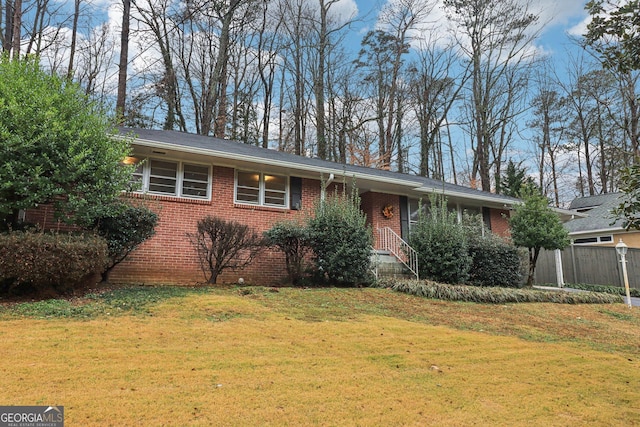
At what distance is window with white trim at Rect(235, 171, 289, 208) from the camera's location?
402 inches

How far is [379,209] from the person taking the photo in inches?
487

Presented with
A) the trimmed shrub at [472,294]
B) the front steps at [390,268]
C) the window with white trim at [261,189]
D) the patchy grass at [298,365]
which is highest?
the window with white trim at [261,189]

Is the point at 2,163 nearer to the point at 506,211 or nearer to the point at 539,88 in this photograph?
the point at 506,211

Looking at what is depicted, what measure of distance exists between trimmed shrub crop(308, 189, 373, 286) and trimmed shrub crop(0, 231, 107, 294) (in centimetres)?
443

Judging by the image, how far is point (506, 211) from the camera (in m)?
14.9

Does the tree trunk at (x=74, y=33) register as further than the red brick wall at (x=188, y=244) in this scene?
Yes

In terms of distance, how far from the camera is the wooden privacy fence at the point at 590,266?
15.0m

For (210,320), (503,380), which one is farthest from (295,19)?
(503,380)

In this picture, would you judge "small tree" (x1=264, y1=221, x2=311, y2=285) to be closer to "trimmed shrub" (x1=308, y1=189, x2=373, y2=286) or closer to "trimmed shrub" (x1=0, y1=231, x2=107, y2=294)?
"trimmed shrub" (x1=308, y1=189, x2=373, y2=286)

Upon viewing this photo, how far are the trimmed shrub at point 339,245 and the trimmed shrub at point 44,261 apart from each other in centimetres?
443

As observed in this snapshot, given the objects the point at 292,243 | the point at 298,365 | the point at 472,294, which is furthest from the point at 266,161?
the point at 298,365

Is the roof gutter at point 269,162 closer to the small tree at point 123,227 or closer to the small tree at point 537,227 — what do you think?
the small tree at point 123,227

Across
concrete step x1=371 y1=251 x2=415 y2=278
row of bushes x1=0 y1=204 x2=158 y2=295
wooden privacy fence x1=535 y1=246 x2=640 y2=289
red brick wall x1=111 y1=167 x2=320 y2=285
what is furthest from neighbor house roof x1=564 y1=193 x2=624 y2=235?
row of bushes x1=0 y1=204 x2=158 y2=295

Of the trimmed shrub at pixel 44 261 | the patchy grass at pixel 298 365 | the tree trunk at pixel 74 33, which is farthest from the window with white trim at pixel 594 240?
the tree trunk at pixel 74 33
